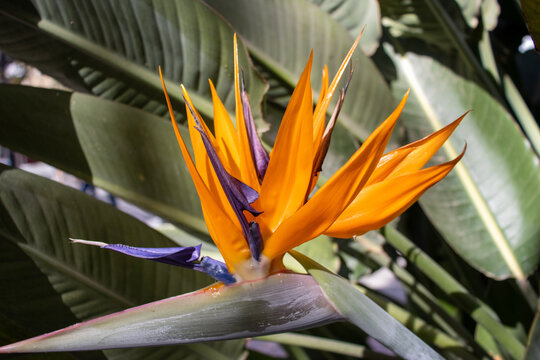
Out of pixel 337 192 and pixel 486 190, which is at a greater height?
pixel 337 192

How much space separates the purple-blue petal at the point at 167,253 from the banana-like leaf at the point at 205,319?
0.03m

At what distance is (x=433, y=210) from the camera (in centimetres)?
75

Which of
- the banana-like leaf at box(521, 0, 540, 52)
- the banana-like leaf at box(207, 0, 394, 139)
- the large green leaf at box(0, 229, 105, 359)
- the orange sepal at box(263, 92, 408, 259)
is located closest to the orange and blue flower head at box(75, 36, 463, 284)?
the orange sepal at box(263, 92, 408, 259)

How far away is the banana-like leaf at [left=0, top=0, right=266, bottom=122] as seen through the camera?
60 cm

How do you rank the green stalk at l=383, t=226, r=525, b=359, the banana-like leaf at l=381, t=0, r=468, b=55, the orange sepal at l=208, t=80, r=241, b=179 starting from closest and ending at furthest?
the orange sepal at l=208, t=80, r=241, b=179
the green stalk at l=383, t=226, r=525, b=359
the banana-like leaf at l=381, t=0, r=468, b=55

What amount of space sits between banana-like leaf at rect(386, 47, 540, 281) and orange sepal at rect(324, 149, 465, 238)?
18.0 inches

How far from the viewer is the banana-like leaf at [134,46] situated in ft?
1.97

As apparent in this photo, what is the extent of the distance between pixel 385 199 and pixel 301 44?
472 mm

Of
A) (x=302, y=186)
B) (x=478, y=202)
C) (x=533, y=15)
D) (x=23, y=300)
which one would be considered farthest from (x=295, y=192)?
(x=478, y=202)

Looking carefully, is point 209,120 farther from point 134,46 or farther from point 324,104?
point 324,104

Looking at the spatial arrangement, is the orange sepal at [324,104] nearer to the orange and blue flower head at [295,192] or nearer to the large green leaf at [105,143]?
the orange and blue flower head at [295,192]

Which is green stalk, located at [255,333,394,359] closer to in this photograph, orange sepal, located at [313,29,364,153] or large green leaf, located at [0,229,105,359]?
large green leaf, located at [0,229,105,359]

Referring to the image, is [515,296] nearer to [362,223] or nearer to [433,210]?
[433,210]

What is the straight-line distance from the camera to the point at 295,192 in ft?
1.03
